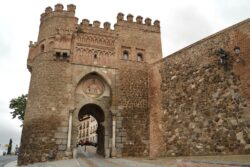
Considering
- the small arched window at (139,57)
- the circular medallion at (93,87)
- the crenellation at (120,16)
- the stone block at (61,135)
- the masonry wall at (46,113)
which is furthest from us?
the crenellation at (120,16)

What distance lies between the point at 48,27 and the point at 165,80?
725 cm

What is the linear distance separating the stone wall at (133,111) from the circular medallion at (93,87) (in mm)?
1086

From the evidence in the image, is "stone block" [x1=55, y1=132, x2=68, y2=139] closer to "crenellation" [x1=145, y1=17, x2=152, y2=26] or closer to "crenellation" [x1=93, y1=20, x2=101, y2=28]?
"crenellation" [x1=93, y1=20, x2=101, y2=28]

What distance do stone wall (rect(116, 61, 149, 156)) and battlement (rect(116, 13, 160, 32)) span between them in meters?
2.46

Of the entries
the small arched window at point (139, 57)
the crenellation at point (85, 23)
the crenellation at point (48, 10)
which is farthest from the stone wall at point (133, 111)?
the crenellation at point (48, 10)

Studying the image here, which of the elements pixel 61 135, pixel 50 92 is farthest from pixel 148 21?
pixel 61 135

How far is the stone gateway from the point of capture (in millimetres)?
10992

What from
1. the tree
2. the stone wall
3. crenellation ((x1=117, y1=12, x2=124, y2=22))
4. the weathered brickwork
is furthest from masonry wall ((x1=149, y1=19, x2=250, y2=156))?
the tree

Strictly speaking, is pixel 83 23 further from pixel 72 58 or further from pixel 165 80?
pixel 165 80

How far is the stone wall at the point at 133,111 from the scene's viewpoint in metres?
14.3

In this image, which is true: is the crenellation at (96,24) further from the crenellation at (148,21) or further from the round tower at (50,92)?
the crenellation at (148,21)

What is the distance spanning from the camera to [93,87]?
49.4 ft

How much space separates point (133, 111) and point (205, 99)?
4.47 metres

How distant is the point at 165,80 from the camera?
14672 mm
